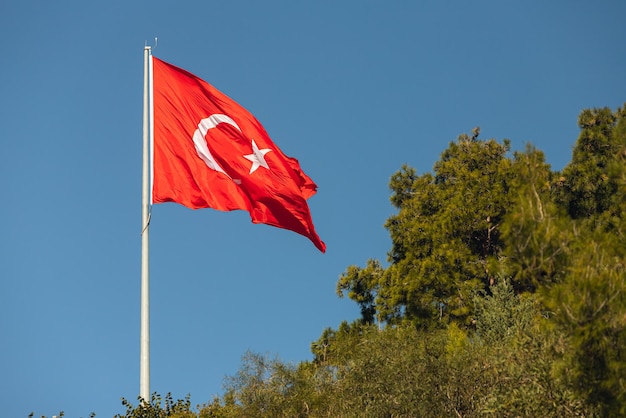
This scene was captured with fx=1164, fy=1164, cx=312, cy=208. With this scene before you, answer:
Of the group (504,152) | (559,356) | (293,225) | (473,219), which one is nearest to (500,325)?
(473,219)

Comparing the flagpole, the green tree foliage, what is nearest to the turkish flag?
the flagpole

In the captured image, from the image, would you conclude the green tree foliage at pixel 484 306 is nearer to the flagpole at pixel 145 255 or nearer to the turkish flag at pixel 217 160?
the flagpole at pixel 145 255

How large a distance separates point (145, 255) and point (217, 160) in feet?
12.4

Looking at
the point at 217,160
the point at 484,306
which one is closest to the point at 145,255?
the point at 217,160

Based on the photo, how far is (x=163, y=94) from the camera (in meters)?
27.9

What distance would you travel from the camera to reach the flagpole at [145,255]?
23.9 meters

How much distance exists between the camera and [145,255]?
82.9 ft

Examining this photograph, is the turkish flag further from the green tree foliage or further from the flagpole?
the green tree foliage

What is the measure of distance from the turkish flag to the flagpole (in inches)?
13.8

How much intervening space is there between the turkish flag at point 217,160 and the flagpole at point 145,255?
0.35m

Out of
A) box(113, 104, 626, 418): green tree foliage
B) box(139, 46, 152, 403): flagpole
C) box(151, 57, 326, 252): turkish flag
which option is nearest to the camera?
box(113, 104, 626, 418): green tree foliage

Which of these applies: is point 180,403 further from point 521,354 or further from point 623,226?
point 623,226

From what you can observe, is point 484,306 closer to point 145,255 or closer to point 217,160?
point 217,160

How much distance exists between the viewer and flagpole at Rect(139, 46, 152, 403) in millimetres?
23875
